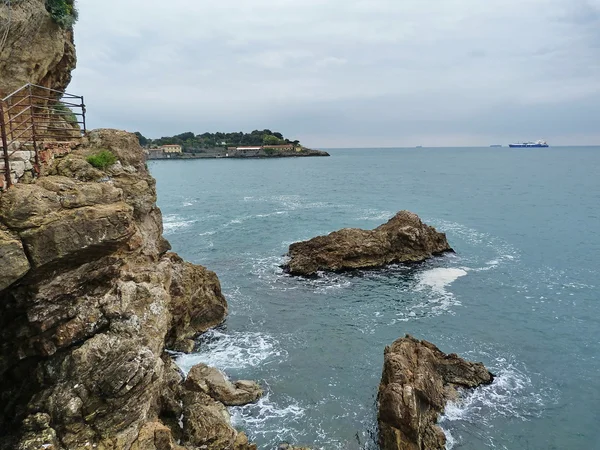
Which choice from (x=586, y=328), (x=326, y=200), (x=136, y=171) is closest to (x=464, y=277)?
(x=586, y=328)

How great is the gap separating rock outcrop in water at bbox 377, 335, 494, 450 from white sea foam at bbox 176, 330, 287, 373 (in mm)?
6678

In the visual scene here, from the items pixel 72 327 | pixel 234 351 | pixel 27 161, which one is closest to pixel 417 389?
pixel 234 351

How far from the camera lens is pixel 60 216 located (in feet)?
31.6

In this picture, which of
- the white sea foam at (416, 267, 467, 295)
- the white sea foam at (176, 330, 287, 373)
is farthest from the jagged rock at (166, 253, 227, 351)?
the white sea foam at (416, 267, 467, 295)

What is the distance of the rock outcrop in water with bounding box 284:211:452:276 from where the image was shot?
1399 inches

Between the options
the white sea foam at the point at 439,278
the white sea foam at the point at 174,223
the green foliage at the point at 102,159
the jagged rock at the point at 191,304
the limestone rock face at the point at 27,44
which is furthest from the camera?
the white sea foam at the point at 174,223

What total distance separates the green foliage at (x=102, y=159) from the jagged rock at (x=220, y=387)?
9.20 m

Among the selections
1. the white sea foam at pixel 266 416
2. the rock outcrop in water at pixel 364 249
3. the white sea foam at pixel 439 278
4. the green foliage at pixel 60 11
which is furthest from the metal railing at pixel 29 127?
the white sea foam at pixel 439 278

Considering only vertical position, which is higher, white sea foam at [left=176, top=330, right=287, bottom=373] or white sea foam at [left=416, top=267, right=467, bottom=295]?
white sea foam at [left=416, top=267, right=467, bottom=295]

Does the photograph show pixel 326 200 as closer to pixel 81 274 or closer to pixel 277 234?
pixel 277 234

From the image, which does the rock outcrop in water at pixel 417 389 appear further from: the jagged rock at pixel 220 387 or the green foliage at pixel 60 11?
the green foliage at pixel 60 11

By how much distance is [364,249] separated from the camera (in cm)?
3612

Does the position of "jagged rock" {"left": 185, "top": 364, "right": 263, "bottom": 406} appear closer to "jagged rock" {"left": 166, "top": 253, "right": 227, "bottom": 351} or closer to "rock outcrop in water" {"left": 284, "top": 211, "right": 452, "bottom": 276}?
"jagged rock" {"left": 166, "top": 253, "right": 227, "bottom": 351}

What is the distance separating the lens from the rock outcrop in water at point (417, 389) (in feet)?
49.6
